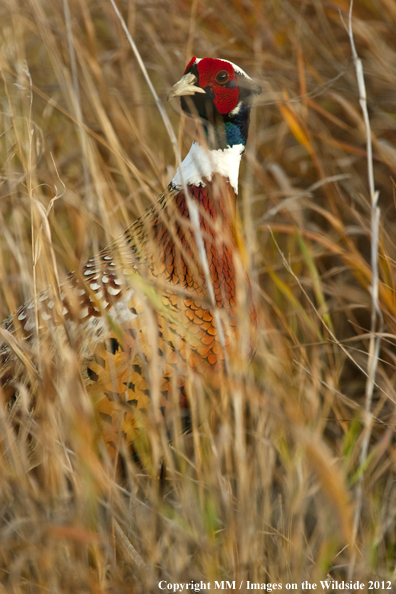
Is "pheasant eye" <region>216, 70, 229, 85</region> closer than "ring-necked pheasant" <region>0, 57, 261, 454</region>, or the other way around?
"ring-necked pheasant" <region>0, 57, 261, 454</region>

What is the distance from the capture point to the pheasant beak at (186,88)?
1.71m

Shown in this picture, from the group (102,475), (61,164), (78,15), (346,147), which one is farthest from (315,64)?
(102,475)

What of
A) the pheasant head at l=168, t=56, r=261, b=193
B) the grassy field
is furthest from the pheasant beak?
the grassy field

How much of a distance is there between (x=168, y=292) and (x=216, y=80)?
2.14ft

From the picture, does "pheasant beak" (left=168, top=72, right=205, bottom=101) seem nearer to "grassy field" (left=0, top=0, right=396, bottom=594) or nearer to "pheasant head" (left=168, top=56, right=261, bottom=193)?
"pheasant head" (left=168, top=56, right=261, bottom=193)

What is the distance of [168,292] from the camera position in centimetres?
158

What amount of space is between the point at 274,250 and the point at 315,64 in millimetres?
836

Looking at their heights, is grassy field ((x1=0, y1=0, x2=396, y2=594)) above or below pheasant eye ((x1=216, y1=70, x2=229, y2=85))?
below

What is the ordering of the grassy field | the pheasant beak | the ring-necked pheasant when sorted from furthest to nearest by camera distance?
the pheasant beak, the ring-necked pheasant, the grassy field

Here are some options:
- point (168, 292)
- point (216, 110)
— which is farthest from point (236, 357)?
point (216, 110)

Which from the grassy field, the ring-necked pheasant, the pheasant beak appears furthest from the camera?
the pheasant beak

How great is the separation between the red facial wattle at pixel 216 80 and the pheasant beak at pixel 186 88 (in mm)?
24

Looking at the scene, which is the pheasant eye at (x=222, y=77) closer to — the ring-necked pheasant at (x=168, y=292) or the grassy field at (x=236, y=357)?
the ring-necked pheasant at (x=168, y=292)

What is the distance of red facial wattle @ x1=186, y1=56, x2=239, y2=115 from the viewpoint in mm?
1752
